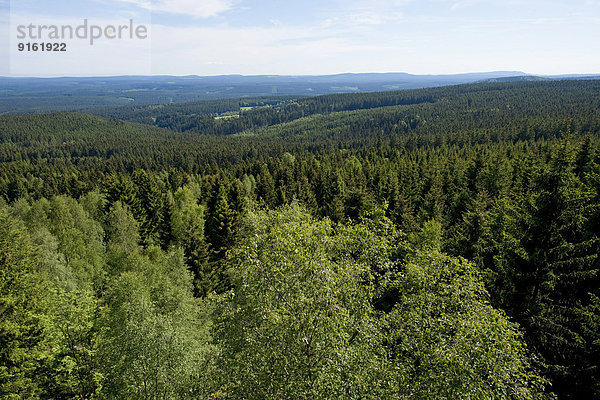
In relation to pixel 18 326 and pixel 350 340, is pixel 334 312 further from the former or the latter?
pixel 18 326

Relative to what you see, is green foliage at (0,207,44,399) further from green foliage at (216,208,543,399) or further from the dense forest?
green foliage at (216,208,543,399)

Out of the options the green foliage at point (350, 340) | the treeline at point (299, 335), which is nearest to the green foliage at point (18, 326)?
the treeline at point (299, 335)

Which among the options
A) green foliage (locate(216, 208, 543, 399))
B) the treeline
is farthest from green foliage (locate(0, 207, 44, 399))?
green foliage (locate(216, 208, 543, 399))

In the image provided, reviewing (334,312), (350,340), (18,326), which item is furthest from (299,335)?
(18,326)

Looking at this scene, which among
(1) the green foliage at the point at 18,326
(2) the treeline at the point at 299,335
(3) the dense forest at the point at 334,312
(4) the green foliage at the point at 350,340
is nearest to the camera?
(4) the green foliage at the point at 350,340

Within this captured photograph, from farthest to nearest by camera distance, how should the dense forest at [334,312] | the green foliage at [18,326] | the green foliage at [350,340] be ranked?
the green foliage at [18,326] → the dense forest at [334,312] → the green foliage at [350,340]

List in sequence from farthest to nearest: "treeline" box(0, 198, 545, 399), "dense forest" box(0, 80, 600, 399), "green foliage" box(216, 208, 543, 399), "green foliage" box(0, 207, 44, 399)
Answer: "green foliage" box(0, 207, 44, 399), "dense forest" box(0, 80, 600, 399), "treeline" box(0, 198, 545, 399), "green foliage" box(216, 208, 543, 399)

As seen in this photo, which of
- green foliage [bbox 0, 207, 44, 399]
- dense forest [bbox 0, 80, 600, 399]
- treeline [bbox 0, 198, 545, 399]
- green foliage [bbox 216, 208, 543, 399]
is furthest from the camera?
green foliage [bbox 0, 207, 44, 399]

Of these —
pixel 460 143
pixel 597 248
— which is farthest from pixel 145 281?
pixel 460 143

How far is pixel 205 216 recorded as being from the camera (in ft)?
196

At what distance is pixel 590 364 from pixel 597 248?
344 inches

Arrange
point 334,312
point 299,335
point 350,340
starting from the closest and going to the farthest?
1. point 334,312
2. point 299,335
3. point 350,340

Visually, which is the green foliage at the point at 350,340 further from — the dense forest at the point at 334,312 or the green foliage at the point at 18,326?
the green foliage at the point at 18,326

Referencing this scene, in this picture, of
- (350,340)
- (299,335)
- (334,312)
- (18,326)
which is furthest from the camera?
(18,326)
